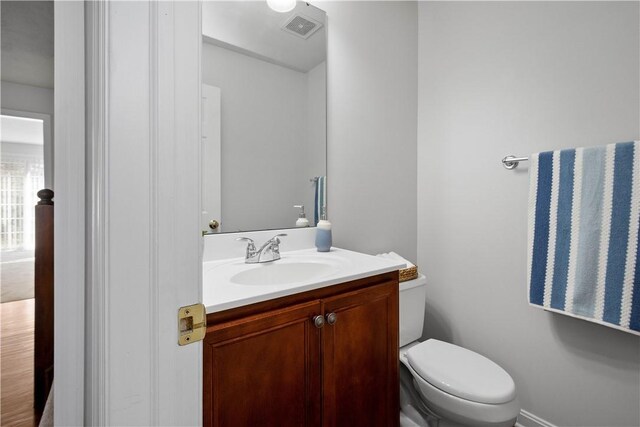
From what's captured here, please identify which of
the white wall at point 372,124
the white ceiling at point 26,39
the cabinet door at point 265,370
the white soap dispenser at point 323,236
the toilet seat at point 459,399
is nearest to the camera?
the white ceiling at point 26,39

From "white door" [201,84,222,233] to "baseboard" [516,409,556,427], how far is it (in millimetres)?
1700

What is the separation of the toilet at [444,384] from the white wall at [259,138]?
736mm

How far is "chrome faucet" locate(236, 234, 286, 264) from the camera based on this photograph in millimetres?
1281

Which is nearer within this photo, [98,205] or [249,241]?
[98,205]

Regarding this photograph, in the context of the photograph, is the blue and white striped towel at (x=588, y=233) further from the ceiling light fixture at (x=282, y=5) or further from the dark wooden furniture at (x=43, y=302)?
the dark wooden furniture at (x=43, y=302)

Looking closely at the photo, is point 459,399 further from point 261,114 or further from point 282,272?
point 261,114

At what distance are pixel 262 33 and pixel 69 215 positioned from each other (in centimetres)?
129

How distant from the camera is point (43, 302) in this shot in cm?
75

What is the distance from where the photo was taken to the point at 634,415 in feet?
3.90

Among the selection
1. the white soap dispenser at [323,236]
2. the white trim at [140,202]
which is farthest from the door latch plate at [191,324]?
the white soap dispenser at [323,236]

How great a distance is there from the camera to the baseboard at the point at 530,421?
4.67 ft

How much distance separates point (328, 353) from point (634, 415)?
4.13 feet

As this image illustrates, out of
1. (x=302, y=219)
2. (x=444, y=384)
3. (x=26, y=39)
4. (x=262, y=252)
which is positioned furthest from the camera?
(x=302, y=219)

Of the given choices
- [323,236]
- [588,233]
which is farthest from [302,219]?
[588,233]
